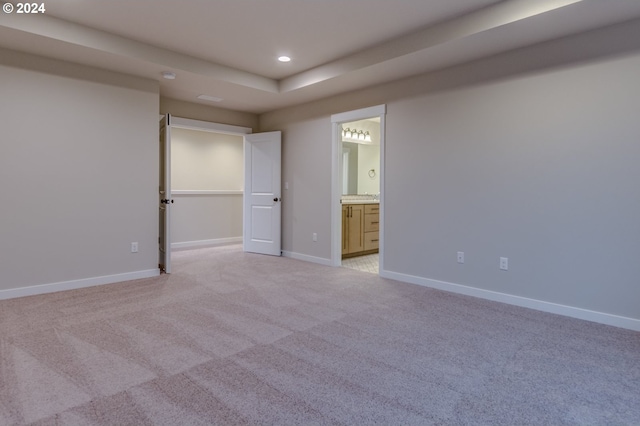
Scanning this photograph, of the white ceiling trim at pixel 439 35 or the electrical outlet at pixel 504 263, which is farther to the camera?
the electrical outlet at pixel 504 263

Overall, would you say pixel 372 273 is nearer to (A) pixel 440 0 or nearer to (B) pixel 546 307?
(B) pixel 546 307

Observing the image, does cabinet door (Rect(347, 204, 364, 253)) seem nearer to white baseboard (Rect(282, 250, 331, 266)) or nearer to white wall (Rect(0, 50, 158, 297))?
white baseboard (Rect(282, 250, 331, 266))

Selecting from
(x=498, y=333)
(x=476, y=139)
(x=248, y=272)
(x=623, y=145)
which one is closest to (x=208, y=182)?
(x=248, y=272)

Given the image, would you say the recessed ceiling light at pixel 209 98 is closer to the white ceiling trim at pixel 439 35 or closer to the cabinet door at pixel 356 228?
the white ceiling trim at pixel 439 35

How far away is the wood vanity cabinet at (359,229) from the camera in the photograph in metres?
5.50

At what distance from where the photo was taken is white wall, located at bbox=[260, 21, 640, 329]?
280 centimetres

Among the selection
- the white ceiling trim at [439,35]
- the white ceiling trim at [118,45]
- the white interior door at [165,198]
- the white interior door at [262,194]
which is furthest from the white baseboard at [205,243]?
the white ceiling trim at [439,35]

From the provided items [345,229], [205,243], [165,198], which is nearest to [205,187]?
[205,243]

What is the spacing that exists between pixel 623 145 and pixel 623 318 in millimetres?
1358

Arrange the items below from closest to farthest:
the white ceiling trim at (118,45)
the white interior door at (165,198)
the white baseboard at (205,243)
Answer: the white ceiling trim at (118,45) < the white interior door at (165,198) < the white baseboard at (205,243)

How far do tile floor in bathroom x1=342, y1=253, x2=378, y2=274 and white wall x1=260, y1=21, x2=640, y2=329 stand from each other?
2.04 feet

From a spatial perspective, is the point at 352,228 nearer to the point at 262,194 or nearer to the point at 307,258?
the point at 307,258

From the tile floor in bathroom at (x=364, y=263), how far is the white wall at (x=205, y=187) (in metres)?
2.90

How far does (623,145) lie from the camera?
2.78 meters
